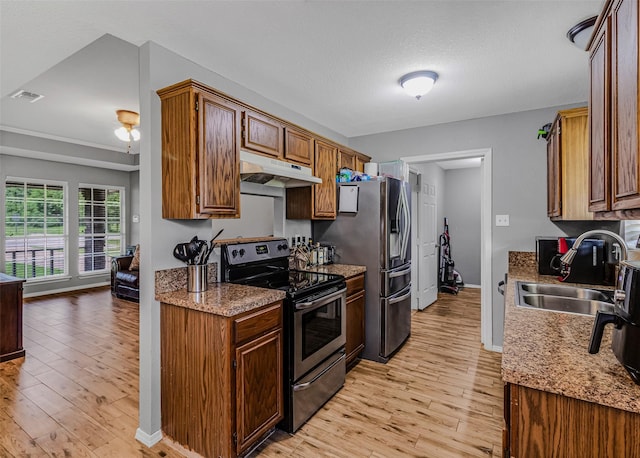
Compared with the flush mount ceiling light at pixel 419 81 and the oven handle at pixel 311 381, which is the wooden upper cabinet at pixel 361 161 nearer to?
the flush mount ceiling light at pixel 419 81

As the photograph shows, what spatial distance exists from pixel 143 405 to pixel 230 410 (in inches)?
29.5

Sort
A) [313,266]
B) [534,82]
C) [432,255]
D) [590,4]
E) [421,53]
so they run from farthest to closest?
[432,255] < [313,266] < [534,82] < [421,53] < [590,4]

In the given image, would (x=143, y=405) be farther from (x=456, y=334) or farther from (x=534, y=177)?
(x=534, y=177)

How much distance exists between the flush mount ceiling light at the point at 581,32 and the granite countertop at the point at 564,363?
63.4 inches

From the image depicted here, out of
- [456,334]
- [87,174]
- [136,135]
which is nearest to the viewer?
[456,334]

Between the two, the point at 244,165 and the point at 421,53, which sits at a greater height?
the point at 421,53

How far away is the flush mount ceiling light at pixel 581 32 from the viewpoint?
71.5 inches

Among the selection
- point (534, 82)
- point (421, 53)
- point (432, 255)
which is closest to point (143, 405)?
point (421, 53)

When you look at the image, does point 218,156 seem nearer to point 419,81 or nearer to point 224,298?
point 224,298

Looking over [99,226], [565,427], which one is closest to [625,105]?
[565,427]

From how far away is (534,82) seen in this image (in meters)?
2.64

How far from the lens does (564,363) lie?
3.48 feet

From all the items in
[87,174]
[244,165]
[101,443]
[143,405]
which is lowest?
[101,443]

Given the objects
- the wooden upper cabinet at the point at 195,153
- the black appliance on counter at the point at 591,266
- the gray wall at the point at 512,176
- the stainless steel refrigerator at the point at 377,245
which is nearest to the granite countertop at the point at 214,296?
the wooden upper cabinet at the point at 195,153
